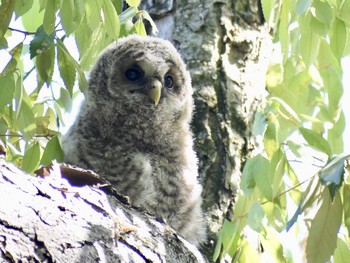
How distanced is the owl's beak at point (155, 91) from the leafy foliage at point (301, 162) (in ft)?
1.63

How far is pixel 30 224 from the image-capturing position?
5.64ft

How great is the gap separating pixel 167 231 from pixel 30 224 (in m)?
0.51

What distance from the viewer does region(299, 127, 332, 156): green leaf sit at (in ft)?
8.64

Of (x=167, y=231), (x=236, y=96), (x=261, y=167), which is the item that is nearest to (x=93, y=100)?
(x=236, y=96)

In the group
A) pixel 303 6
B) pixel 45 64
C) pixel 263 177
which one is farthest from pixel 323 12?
pixel 45 64

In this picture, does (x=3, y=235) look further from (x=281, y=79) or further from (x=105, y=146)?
(x=281, y=79)

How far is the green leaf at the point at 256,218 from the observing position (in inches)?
98.4

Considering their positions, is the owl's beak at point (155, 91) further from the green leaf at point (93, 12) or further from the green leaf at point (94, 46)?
the green leaf at point (93, 12)

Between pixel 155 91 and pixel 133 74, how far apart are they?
0.60ft

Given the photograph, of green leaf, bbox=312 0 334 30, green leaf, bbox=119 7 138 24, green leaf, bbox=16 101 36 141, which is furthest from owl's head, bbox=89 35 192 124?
green leaf, bbox=312 0 334 30

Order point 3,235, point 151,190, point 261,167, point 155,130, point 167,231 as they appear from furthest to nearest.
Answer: point 155,130 → point 151,190 → point 261,167 → point 167,231 → point 3,235

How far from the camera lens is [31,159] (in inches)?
106

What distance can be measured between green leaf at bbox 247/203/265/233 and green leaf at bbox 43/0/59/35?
0.90 m

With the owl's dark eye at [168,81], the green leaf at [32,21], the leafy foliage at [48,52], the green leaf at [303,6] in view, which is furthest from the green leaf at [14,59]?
the owl's dark eye at [168,81]
